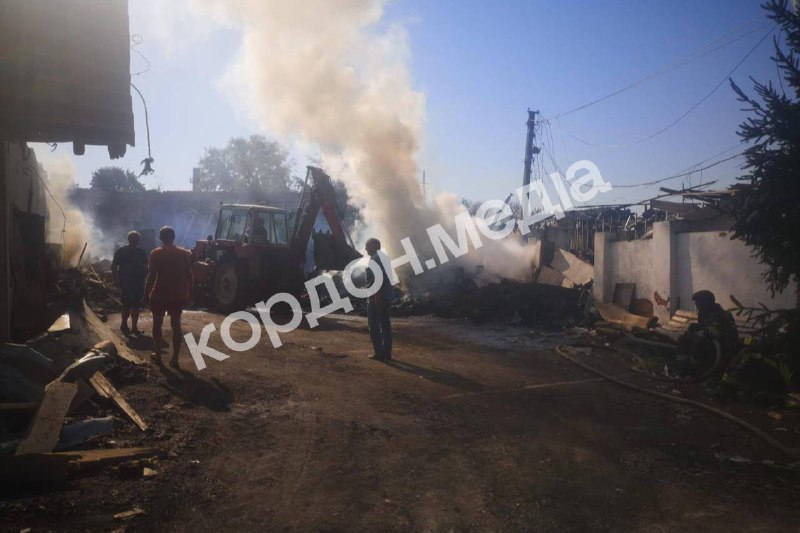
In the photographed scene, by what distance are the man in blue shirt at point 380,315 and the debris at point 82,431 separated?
4.27 metres

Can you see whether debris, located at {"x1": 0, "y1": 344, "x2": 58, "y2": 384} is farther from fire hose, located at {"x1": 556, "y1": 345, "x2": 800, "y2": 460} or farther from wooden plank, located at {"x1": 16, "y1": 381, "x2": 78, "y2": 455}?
fire hose, located at {"x1": 556, "y1": 345, "x2": 800, "y2": 460}

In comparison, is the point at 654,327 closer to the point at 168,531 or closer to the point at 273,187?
the point at 168,531

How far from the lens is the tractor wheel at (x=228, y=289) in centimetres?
1375

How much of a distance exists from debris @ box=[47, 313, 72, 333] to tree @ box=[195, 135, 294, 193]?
4739 cm

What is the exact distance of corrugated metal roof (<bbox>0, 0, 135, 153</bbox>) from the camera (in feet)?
15.6

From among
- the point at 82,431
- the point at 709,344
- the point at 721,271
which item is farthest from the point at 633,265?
the point at 82,431

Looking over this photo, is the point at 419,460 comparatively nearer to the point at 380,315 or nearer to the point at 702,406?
the point at 702,406

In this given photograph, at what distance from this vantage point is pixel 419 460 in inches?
177

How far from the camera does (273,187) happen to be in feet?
175

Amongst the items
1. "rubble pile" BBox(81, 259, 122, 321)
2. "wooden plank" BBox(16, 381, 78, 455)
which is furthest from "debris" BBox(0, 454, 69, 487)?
"rubble pile" BBox(81, 259, 122, 321)

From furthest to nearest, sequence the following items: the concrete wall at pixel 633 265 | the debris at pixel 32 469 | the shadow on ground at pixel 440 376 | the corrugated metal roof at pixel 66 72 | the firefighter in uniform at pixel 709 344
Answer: the concrete wall at pixel 633 265, the firefighter in uniform at pixel 709 344, the shadow on ground at pixel 440 376, the corrugated metal roof at pixel 66 72, the debris at pixel 32 469

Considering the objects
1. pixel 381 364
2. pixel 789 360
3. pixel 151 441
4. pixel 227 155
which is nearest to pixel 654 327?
pixel 789 360

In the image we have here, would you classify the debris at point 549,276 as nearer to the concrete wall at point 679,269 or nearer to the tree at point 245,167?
the concrete wall at point 679,269

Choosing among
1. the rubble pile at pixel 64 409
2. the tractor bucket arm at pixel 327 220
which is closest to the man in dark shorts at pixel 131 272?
the rubble pile at pixel 64 409
